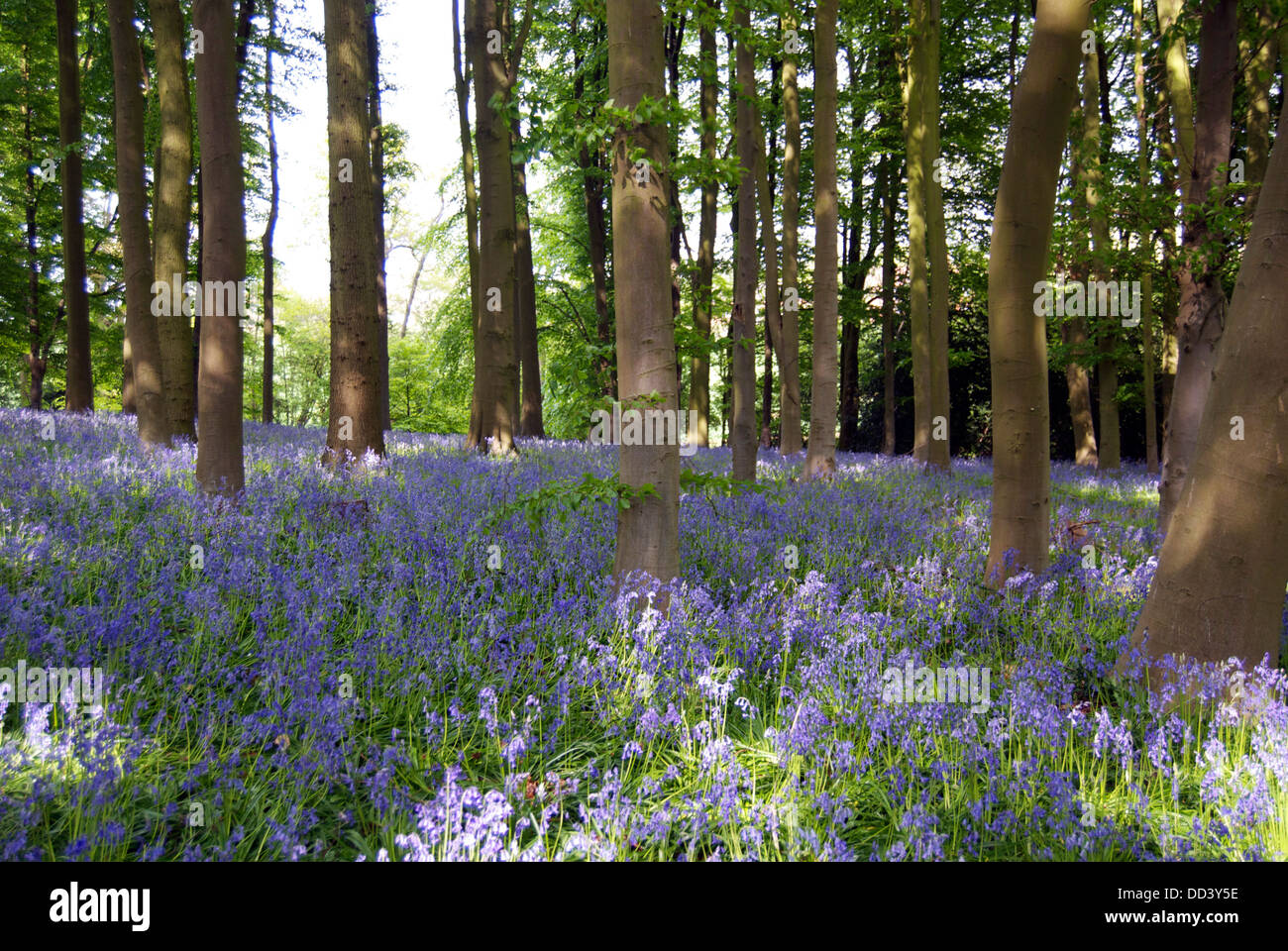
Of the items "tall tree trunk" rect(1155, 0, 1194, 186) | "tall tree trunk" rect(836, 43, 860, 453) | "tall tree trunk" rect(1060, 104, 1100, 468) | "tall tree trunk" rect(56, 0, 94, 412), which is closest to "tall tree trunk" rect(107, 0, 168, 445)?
"tall tree trunk" rect(56, 0, 94, 412)

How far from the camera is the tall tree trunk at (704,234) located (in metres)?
4.95

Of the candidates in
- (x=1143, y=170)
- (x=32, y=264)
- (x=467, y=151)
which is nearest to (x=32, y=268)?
(x=32, y=264)

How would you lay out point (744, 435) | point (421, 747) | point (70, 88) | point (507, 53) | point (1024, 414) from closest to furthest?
point (421, 747), point (1024, 414), point (744, 435), point (70, 88), point (507, 53)

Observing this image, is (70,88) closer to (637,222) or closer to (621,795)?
(637,222)

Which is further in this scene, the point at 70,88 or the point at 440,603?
the point at 70,88

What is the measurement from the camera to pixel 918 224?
13.6 metres

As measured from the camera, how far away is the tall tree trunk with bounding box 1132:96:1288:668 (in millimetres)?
3266

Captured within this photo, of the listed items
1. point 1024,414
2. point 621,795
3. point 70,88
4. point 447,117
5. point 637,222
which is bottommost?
point 621,795

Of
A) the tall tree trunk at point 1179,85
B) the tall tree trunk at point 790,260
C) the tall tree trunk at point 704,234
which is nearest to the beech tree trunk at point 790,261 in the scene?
the tall tree trunk at point 790,260

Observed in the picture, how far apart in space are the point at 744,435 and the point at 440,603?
18.9ft

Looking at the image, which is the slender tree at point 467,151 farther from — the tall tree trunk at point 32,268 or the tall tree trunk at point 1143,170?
the tall tree trunk at point 32,268

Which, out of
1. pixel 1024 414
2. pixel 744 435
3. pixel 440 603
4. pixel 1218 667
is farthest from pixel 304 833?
pixel 744 435

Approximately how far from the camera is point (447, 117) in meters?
20.2

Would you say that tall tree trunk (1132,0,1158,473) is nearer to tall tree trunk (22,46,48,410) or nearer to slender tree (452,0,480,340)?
slender tree (452,0,480,340)
